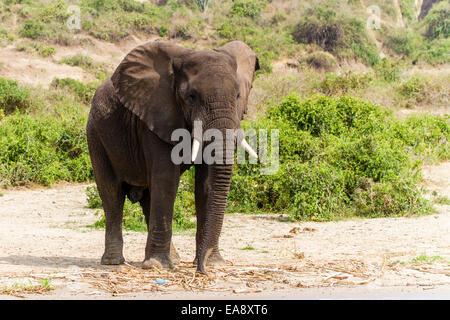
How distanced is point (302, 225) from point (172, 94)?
3.93m

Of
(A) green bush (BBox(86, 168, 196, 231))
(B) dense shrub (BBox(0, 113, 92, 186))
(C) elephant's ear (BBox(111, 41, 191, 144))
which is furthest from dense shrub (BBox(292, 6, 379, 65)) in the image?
(C) elephant's ear (BBox(111, 41, 191, 144))

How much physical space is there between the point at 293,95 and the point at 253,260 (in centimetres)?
639

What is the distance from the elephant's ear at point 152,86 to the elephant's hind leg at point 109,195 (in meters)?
0.84

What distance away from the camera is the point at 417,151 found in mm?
12570

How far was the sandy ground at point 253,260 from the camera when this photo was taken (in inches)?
201

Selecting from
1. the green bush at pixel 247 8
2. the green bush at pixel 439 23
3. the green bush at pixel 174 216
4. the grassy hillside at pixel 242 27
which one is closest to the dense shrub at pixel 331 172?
the green bush at pixel 174 216

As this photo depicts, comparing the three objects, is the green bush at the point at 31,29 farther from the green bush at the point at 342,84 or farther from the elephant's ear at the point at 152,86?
the elephant's ear at the point at 152,86

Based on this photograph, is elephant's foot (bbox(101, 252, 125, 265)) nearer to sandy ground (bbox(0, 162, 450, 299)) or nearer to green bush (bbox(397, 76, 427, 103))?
sandy ground (bbox(0, 162, 450, 299))

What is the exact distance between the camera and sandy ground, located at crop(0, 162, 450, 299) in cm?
510

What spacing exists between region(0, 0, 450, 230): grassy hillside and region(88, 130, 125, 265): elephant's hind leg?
254 cm

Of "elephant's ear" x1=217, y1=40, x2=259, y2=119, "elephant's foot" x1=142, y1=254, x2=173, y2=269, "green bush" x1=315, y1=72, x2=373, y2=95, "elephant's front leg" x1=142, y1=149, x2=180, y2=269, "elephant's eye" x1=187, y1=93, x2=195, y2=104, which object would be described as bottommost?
"elephant's foot" x1=142, y1=254, x2=173, y2=269

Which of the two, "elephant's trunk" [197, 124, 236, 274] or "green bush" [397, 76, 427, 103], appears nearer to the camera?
"elephant's trunk" [197, 124, 236, 274]
